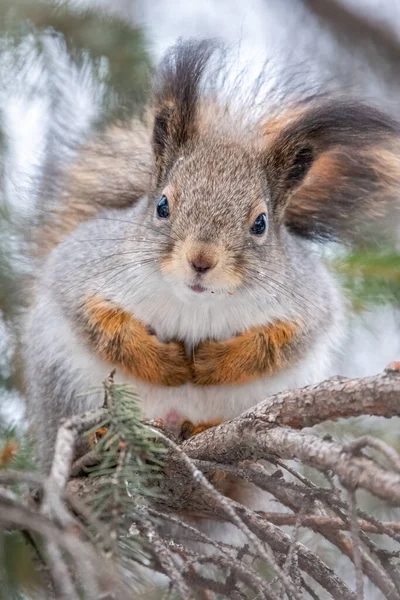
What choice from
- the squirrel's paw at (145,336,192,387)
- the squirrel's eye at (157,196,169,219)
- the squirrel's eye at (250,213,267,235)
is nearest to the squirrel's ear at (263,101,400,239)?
the squirrel's eye at (250,213,267,235)

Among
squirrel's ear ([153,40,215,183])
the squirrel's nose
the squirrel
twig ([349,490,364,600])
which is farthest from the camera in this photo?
squirrel's ear ([153,40,215,183])

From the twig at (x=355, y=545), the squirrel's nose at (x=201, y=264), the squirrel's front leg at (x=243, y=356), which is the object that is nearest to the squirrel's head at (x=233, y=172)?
the squirrel's nose at (x=201, y=264)

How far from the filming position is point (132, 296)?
1.70m

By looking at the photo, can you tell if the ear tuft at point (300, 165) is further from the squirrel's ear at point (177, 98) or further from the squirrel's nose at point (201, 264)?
the squirrel's nose at point (201, 264)

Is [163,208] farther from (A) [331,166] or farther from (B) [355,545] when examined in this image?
(B) [355,545]

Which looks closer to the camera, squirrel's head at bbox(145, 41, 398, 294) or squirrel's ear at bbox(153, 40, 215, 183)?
squirrel's head at bbox(145, 41, 398, 294)

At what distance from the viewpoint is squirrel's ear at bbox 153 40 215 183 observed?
1.75 m

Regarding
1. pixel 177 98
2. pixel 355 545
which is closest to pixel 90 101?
pixel 177 98

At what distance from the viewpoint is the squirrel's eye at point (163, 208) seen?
66.5 inches

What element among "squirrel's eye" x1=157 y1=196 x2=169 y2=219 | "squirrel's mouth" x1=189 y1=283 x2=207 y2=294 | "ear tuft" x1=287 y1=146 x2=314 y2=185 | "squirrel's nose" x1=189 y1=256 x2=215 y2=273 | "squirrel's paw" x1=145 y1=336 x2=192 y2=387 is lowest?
"squirrel's paw" x1=145 y1=336 x2=192 y2=387

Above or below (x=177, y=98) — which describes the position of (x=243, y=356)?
below

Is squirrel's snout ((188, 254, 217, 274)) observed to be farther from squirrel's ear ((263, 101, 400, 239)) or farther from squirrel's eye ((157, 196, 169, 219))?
squirrel's ear ((263, 101, 400, 239))

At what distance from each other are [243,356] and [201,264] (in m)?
0.32

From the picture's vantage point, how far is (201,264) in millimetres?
1448
